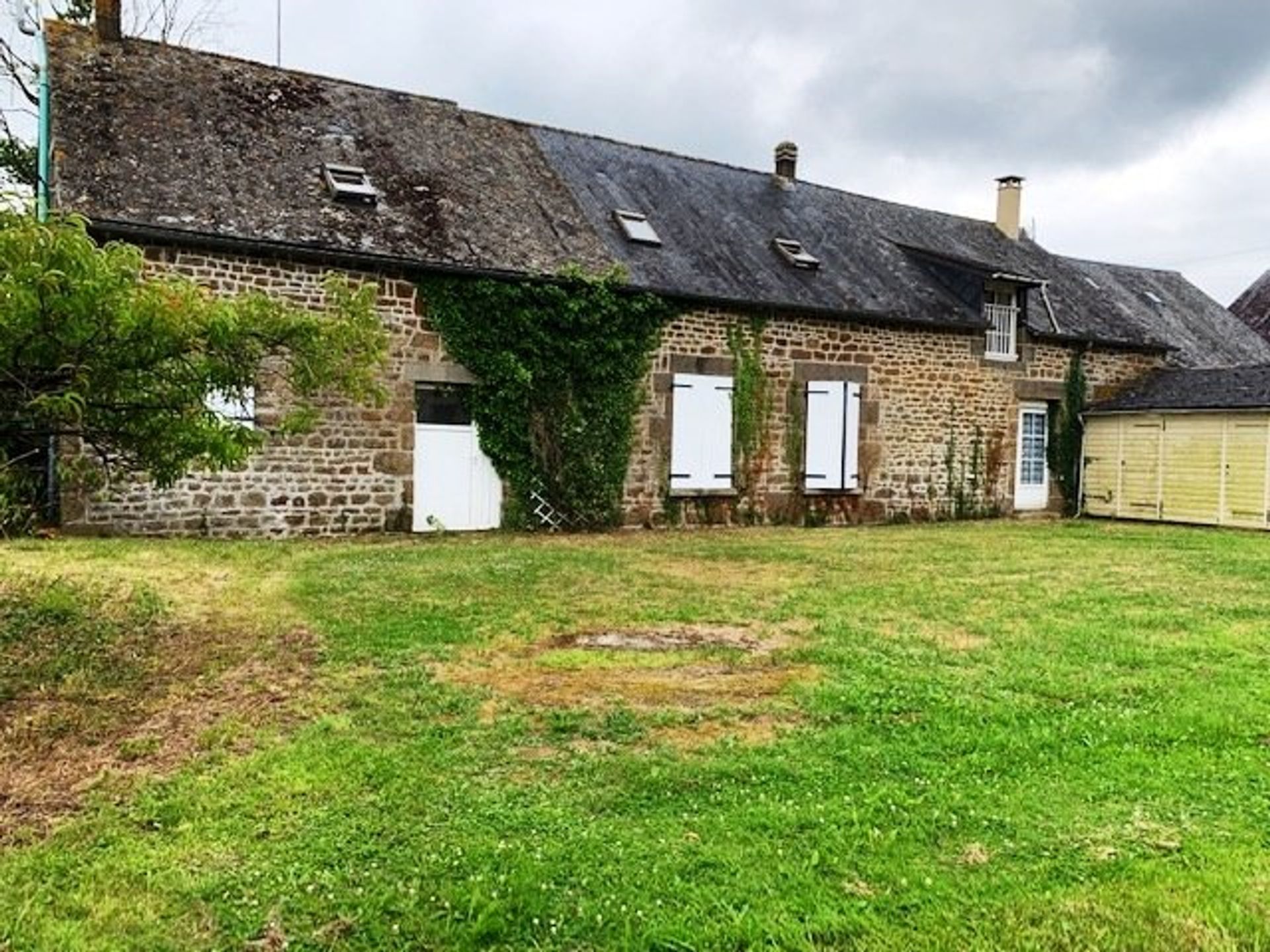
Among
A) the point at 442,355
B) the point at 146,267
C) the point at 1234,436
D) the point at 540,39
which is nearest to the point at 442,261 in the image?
the point at 442,355

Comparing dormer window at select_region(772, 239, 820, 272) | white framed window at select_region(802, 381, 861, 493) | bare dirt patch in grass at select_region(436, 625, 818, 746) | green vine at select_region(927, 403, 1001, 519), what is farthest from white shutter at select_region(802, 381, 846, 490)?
bare dirt patch in grass at select_region(436, 625, 818, 746)

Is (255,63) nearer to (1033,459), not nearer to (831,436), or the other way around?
(831,436)

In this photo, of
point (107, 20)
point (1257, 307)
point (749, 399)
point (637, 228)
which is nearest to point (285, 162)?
point (107, 20)

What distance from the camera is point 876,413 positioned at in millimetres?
15172

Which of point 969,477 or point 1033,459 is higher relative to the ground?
point 1033,459

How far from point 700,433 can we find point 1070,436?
26.5 feet

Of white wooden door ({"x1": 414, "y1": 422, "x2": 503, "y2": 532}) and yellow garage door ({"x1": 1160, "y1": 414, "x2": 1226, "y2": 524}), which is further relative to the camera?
yellow garage door ({"x1": 1160, "y1": 414, "x2": 1226, "y2": 524})

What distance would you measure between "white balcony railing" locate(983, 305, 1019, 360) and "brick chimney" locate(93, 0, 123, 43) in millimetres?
13621

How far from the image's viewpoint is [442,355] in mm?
11758

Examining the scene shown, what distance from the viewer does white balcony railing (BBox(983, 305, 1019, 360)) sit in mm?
16562

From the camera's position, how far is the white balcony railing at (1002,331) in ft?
54.3

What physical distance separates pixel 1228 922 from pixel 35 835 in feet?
11.7

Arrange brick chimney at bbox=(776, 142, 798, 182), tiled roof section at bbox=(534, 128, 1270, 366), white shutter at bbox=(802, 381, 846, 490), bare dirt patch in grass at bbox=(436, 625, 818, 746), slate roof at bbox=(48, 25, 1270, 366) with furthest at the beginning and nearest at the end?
brick chimney at bbox=(776, 142, 798, 182) < white shutter at bbox=(802, 381, 846, 490) < tiled roof section at bbox=(534, 128, 1270, 366) < slate roof at bbox=(48, 25, 1270, 366) < bare dirt patch in grass at bbox=(436, 625, 818, 746)

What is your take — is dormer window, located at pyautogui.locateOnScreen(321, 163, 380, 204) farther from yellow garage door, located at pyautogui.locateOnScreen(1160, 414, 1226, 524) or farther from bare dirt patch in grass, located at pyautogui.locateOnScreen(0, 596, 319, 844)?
yellow garage door, located at pyautogui.locateOnScreen(1160, 414, 1226, 524)
